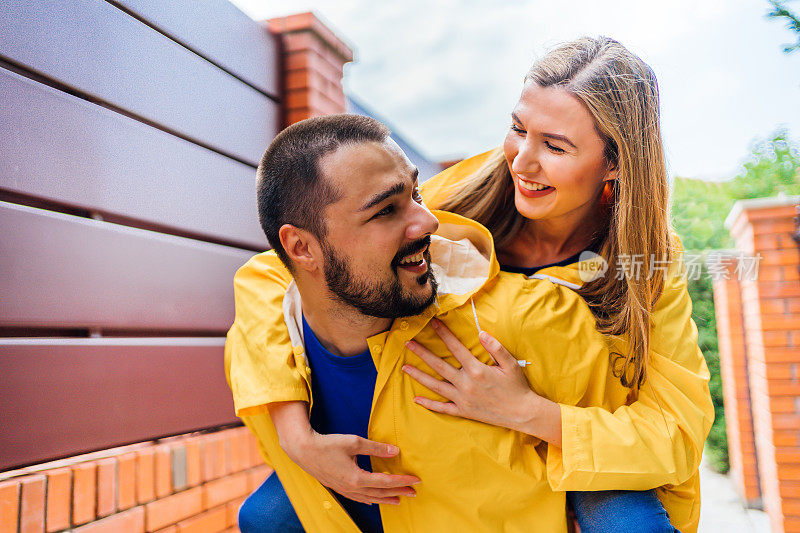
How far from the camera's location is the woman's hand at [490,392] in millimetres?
1512

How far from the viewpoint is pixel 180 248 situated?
2461 mm

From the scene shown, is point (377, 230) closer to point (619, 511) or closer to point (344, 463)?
point (344, 463)

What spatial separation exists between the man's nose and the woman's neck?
1.58ft

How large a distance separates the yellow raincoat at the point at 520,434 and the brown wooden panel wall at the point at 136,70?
1.12m

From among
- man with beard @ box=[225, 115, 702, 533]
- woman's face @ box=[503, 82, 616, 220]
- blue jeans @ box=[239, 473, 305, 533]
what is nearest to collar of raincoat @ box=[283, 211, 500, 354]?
man with beard @ box=[225, 115, 702, 533]

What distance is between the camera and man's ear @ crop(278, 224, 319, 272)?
1.65 meters

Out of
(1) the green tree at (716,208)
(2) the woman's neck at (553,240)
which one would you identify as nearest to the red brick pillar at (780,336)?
(1) the green tree at (716,208)

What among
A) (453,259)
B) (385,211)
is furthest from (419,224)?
(453,259)

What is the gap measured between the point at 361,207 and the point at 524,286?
0.48 metres

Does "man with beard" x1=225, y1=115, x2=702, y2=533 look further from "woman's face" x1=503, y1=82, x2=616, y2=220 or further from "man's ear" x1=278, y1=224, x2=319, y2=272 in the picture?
"woman's face" x1=503, y1=82, x2=616, y2=220

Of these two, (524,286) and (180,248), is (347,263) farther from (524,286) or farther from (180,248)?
(180,248)

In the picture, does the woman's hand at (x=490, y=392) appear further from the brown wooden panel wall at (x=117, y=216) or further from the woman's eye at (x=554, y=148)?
the brown wooden panel wall at (x=117, y=216)

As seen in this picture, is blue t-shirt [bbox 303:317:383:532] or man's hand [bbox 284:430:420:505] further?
blue t-shirt [bbox 303:317:383:532]

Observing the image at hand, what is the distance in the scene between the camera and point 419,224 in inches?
61.6
